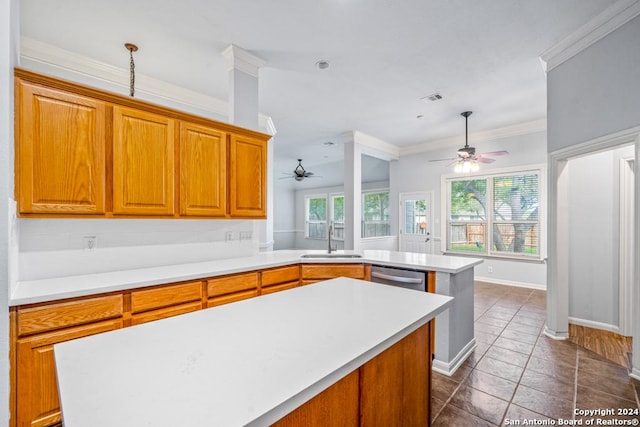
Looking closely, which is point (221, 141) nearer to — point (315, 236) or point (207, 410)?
point (207, 410)

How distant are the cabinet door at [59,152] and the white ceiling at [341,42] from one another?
945 millimetres

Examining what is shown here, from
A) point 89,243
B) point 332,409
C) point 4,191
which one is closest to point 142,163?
point 89,243

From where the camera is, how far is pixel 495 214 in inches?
223

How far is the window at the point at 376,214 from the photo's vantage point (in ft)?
27.7

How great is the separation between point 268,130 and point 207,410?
4711 mm

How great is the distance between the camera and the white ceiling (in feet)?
7.76

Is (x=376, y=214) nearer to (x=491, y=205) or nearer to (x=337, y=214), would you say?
(x=337, y=214)

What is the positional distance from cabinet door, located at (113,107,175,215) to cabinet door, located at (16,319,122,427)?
92 centimetres

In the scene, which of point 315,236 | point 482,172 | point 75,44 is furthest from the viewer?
point 315,236

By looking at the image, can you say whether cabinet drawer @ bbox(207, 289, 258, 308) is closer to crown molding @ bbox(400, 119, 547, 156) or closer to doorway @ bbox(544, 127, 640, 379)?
doorway @ bbox(544, 127, 640, 379)

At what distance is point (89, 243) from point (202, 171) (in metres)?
1.06

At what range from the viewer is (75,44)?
270cm

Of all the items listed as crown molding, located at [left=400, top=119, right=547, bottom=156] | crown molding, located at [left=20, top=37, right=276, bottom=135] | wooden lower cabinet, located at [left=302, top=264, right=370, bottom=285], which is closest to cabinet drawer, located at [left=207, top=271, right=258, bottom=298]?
wooden lower cabinet, located at [left=302, top=264, right=370, bottom=285]

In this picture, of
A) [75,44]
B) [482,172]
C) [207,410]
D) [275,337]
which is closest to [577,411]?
[275,337]
